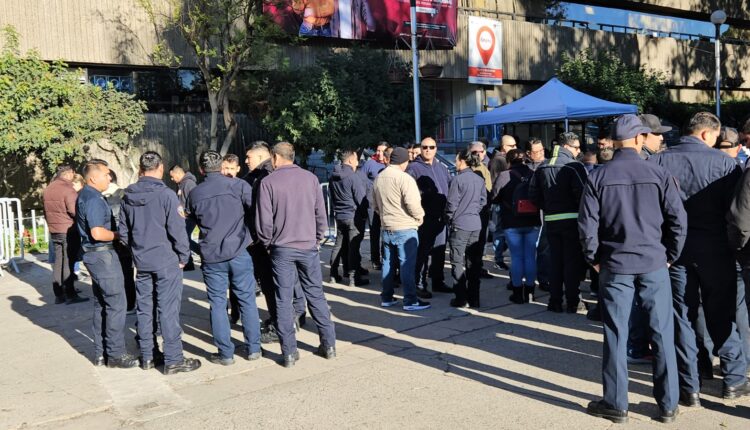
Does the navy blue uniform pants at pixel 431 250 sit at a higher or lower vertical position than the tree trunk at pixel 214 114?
lower

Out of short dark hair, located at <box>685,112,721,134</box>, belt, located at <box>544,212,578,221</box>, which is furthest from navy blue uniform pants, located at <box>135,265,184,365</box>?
short dark hair, located at <box>685,112,721,134</box>

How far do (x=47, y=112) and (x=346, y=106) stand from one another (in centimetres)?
698

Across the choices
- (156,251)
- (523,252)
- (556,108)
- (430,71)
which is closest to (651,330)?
(523,252)

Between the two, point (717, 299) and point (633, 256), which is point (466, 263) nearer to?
point (717, 299)

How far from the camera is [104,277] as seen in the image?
630 centimetres

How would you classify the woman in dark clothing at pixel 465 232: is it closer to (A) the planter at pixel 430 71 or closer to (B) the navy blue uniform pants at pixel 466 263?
(B) the navy blue uniform pants at pixel 466 263

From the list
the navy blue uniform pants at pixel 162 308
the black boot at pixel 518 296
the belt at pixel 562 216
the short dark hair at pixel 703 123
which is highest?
the short dark hair at pixel 703 123

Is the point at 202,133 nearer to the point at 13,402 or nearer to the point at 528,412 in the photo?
the point at 13,402

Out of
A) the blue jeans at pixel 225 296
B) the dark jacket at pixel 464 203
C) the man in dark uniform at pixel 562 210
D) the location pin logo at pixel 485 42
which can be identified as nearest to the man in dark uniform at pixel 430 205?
the dark jacket at pixel 464 203

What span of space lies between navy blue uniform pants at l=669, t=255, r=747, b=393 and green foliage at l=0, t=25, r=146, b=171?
1393 centimetres

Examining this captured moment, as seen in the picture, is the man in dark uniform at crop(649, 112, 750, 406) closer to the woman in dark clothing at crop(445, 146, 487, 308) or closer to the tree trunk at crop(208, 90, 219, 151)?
the woman in dark clothing at crop(445, 146, 487, 308)

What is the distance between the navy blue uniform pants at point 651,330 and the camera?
14.8 feet

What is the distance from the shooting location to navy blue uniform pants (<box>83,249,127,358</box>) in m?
6.30

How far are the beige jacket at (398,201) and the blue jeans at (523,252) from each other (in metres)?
1.24
